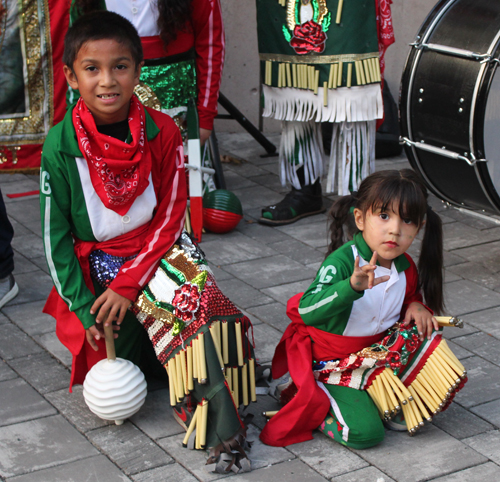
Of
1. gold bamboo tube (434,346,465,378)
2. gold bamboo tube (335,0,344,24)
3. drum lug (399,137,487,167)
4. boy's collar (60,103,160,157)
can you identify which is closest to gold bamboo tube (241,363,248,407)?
gold bamboo tube (434,346,465,378)

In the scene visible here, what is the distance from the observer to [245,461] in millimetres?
2232

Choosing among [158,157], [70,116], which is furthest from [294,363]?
[70,116]

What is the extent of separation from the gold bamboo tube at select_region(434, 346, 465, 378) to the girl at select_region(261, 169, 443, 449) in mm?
62

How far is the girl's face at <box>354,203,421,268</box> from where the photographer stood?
2.31 m

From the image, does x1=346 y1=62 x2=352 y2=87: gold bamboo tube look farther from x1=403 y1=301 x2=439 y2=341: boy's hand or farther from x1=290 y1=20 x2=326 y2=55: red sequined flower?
x1=403 y1=301 x2=439 y2=341: boy's hand

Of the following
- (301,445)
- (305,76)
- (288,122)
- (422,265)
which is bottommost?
(301,445)

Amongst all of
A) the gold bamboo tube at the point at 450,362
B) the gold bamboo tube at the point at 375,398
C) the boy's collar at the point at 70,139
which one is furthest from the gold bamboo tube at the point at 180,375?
the gold bamboo tube at the point at 450,362

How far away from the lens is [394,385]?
2365 millimetres

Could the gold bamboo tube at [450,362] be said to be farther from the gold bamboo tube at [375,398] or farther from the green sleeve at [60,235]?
the green sleeve at [60,235]

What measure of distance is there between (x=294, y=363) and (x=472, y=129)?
1.48 m

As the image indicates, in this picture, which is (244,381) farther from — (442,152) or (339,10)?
Result: (339,10)

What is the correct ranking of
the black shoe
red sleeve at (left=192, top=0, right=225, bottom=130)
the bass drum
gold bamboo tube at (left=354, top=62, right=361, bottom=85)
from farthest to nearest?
the black shoe, gold bamboo tube at (left=354, top=62, right=361, bottom=85), red sleeve at (left=192, top=0, right=225, bottom=130), the bass drum

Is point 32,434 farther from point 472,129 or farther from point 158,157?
point 472,129

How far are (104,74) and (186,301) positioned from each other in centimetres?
73
